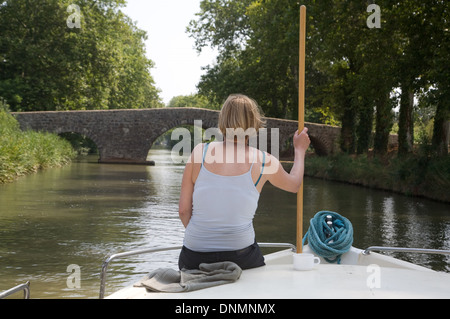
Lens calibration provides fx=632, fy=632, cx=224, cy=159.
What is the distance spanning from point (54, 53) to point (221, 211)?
29.1 metres

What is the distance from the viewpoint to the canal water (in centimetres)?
600

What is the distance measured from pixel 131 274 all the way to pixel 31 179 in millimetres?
11637

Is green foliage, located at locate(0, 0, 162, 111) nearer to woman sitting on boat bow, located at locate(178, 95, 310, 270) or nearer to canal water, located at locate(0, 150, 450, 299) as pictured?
canal water, located at locate(0, 150, 450, 299)

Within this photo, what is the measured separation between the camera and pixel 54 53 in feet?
99.0

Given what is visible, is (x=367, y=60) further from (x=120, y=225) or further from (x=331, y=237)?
(x=331, y=237)

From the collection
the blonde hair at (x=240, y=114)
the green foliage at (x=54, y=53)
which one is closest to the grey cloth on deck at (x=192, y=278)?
the blonde hair at (x=240, y=114)

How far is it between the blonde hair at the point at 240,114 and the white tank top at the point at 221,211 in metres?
0.15

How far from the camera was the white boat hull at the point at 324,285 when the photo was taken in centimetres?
235

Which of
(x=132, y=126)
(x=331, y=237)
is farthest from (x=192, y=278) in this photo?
(x=132, y=126)

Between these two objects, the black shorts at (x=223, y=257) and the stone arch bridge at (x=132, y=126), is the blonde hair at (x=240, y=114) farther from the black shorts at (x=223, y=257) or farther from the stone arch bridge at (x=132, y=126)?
the stone arch bridge at (x=132, y=126)

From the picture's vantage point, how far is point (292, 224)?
9.85 meters

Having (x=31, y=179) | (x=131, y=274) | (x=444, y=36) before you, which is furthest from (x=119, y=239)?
(x=31, y=179)

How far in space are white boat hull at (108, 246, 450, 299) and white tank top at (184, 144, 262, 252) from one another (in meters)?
0.17
